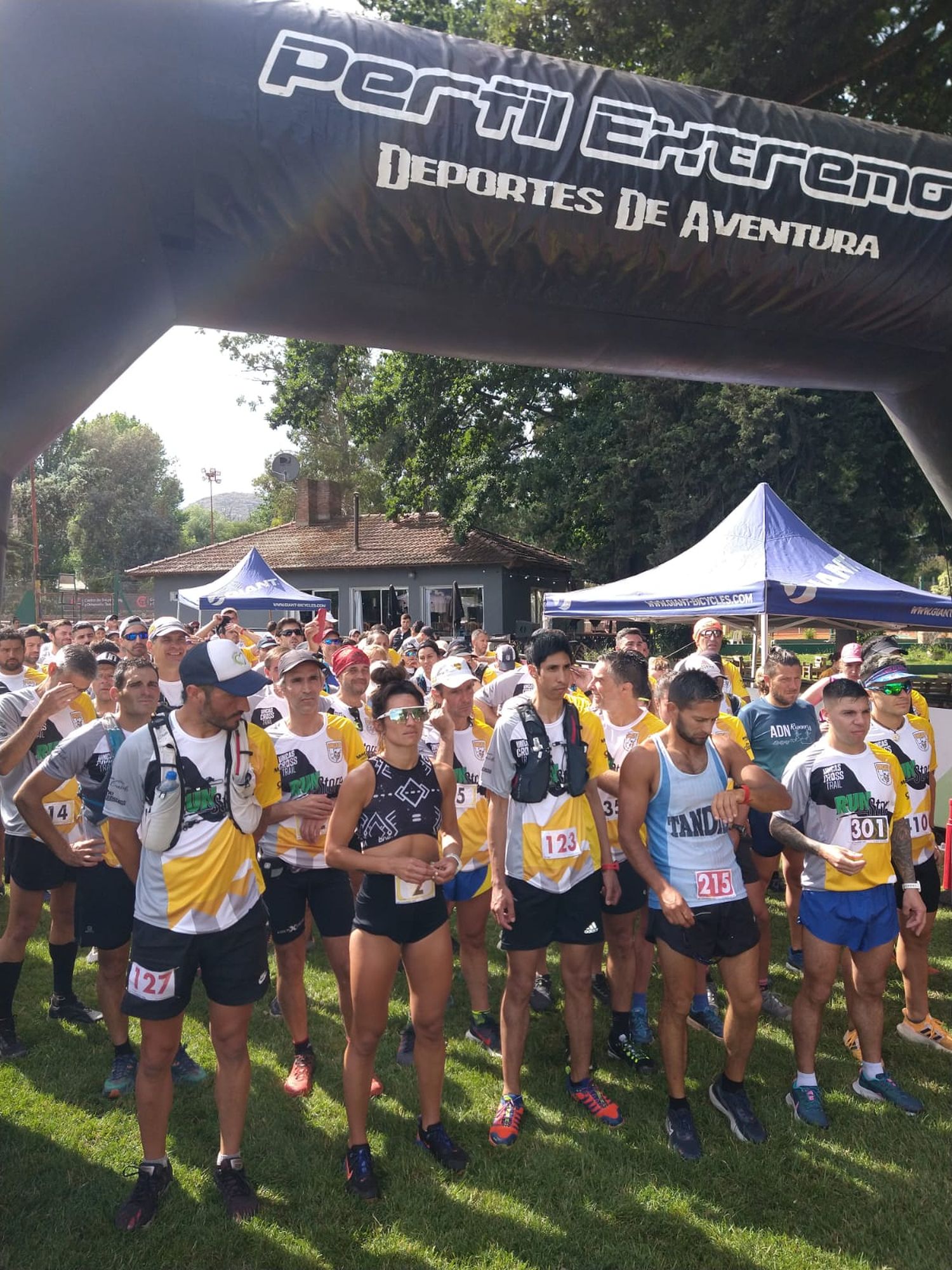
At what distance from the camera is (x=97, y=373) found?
2.91 meters

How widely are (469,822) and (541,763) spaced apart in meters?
1.02

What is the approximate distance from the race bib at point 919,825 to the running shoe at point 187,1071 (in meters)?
3.71

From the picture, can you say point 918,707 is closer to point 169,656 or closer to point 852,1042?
point 852,1042

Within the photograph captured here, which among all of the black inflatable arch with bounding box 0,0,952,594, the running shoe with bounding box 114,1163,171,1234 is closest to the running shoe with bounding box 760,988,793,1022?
the running shoe with bounding box 114,1163,171,1234

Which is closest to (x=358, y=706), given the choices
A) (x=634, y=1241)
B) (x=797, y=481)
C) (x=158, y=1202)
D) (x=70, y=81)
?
(x=158, y=1202)

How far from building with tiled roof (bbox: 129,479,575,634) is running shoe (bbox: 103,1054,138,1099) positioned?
20916 millimetres

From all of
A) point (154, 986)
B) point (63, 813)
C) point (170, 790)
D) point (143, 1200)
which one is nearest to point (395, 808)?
point (170, 790)

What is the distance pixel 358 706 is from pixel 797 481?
54.0ft

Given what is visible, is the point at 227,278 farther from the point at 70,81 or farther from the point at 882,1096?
the point at 882,1096

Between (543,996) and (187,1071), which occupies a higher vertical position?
(187,1071)

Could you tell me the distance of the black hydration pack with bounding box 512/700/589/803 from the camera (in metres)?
3.70

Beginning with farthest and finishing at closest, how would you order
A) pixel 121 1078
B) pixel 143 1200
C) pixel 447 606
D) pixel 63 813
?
pixel 447 606 → pixel 63 813 → pixel 121 1078 → pixel 143 1200

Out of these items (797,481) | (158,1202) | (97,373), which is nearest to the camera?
(97,373)

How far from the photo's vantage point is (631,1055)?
424 cm
